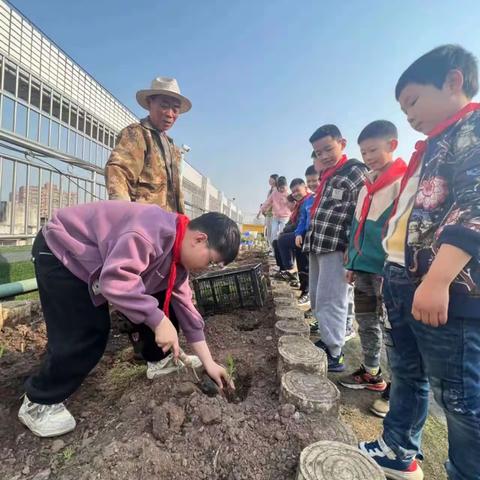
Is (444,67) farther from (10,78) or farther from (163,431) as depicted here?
(10,78)

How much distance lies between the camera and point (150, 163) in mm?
2451

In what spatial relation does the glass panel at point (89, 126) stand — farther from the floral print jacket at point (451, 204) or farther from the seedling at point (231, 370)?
the floral print jacket at point (451, 204)

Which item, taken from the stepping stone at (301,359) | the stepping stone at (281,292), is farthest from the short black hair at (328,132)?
the stepping stone at (281,292)

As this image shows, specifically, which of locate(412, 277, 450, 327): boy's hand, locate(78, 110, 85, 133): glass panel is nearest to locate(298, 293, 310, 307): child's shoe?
locate(412, 277, 450, 327): boy's hand

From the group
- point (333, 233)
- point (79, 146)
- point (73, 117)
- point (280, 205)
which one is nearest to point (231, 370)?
point (333, 233)

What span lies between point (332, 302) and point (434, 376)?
1.19m

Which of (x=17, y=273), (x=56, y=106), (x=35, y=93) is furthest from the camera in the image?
(x=56, y=106)

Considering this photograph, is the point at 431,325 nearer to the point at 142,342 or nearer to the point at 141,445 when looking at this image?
the point at 141,445

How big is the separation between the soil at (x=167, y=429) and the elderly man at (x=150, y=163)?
0.29 meters

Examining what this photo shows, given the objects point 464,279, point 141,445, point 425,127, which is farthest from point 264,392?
point 425,127

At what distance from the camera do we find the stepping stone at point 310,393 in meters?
1.34

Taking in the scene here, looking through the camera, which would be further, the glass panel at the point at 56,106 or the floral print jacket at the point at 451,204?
the glass panel at the point at 56,106

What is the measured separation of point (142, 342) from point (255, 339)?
96cm

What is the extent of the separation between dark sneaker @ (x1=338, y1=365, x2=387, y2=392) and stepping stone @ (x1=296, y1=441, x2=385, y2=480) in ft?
4.12
